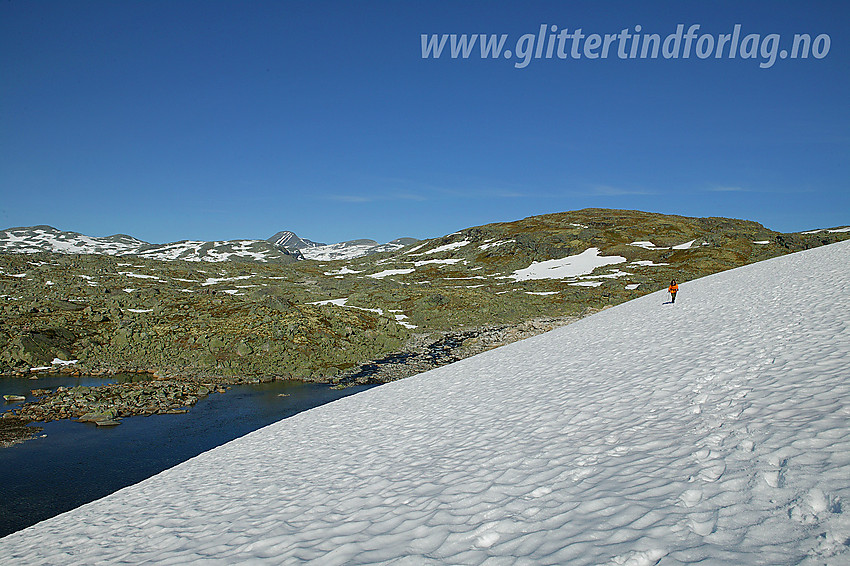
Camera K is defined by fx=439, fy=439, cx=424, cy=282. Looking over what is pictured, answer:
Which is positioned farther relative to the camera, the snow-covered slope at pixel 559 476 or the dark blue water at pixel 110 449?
the dark blue water at pixel 110 449

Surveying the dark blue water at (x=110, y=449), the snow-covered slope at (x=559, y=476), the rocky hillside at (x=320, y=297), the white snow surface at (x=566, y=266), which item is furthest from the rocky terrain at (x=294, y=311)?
the snow-covered slope at (x=559, y=476)

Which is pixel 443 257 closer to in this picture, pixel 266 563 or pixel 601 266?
pixel 601 266

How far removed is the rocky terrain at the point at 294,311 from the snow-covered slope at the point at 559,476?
1560cm

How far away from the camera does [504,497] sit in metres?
5.97

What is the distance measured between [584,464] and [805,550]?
2.99 metres

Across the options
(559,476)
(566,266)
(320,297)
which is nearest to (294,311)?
(320,297)

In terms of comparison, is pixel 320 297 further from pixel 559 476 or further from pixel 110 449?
pixel 559 476

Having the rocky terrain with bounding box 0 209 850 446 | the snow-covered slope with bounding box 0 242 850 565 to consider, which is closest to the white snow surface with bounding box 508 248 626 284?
the rocky terrain with bounding box 0 209 850 446

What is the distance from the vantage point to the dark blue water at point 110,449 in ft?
48.1

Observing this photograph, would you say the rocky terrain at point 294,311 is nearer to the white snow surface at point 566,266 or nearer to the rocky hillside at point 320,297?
the rocky hillside at point 320,297

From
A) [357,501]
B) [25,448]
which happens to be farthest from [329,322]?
[357,501]

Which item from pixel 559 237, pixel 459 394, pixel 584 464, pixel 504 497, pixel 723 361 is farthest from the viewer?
pixel 559 237

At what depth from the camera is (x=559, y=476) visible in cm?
620

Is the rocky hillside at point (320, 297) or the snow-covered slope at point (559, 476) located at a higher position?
the rocky hillside at point (320, 297)
